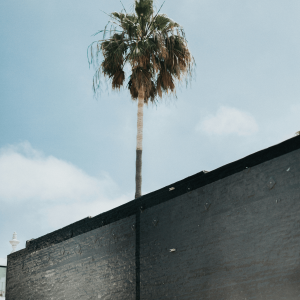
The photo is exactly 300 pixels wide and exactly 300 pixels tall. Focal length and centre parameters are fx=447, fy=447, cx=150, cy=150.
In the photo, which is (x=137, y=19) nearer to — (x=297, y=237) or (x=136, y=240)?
(x=136, y=240)

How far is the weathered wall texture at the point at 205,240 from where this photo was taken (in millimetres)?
8461

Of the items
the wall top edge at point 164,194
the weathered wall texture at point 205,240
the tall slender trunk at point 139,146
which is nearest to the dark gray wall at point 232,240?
the weathered wall texture at point 205,240

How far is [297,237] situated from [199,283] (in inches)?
108

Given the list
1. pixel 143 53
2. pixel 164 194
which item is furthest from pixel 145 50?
pixel 164 194

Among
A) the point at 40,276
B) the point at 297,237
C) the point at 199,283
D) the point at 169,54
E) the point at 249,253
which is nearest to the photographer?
the point at 297,237

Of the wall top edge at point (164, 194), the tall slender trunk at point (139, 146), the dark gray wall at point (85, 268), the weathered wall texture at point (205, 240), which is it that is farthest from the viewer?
the tall slender trunk at point (139, 146)

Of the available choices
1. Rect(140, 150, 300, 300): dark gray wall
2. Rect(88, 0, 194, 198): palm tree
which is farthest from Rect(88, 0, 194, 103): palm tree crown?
Rect(140, 150, 300, 300): dark gray wall

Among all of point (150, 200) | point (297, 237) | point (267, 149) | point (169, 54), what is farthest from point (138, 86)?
point (297, 237)

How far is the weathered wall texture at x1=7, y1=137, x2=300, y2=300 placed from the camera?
846 cm

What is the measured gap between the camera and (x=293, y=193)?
8414 mm

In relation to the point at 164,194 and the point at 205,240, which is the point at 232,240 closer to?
the point at 205,240

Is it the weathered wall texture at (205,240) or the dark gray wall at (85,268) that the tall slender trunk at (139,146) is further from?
the dark gray wall at (85,268)

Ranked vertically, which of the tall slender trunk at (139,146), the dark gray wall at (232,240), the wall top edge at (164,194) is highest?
the tall slender trunk at (139,146)

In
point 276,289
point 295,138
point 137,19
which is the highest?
point 137,19
